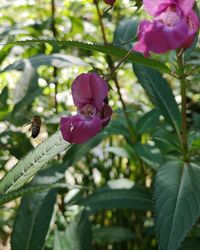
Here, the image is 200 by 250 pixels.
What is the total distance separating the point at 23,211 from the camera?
1.28 m

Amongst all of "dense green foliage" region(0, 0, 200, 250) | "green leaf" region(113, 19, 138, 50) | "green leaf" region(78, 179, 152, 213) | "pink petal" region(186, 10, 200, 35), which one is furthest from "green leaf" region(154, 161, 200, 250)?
"green leaf" region(113, 19, 138, 50)

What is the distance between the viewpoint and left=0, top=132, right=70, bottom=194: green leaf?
3.17 ft

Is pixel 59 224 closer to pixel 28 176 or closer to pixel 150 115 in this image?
pixel 150 115

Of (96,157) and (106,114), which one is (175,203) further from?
(96,157)

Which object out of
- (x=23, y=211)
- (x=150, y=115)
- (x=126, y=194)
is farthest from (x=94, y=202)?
(x=150, y=115)

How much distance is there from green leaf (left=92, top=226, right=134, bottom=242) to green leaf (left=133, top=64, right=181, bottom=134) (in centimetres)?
43

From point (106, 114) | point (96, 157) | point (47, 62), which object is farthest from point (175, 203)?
point (96, 157)

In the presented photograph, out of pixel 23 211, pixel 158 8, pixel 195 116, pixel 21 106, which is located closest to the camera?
pixel 158 8

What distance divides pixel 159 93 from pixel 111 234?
49 cm

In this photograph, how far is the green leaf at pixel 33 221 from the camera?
120cm

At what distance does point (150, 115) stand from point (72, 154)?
0.28 metres

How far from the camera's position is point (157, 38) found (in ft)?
2.42

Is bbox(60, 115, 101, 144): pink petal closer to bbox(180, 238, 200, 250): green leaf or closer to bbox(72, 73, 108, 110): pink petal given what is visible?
bbox(72, 73, 108, 110): pink petal

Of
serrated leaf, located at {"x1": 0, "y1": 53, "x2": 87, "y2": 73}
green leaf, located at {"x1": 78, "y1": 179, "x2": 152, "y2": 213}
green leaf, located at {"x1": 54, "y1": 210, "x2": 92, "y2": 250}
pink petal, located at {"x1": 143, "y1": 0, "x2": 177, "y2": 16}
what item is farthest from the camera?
serrated leaf, located at {"x1": 0, "y1": 53, "x2": 87, "y2": 73}
